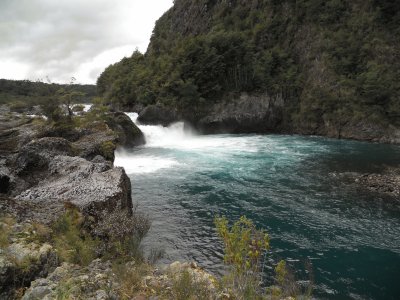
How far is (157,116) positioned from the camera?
48719 mm

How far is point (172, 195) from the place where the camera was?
64.4 feet

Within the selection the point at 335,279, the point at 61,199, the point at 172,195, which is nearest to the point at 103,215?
the point at 61,199

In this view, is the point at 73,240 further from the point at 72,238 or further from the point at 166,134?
the point at 166,134

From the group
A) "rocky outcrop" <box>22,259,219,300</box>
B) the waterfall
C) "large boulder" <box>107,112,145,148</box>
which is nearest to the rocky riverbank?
"rocky outcrop" <box>22,259,219,300</box>

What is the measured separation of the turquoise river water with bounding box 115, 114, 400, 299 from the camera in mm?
11367

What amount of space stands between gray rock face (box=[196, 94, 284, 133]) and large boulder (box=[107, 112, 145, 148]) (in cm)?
1338

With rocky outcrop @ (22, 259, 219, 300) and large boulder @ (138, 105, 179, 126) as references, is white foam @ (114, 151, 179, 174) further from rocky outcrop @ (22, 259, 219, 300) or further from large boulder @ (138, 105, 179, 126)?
rocky outcrop @ (22, 259, 219, 300)

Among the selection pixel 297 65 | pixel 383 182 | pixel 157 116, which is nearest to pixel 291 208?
pixel 383 182

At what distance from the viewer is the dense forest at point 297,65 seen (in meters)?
42.4

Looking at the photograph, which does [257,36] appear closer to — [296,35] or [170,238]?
[296,35]

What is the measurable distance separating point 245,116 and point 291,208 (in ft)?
114

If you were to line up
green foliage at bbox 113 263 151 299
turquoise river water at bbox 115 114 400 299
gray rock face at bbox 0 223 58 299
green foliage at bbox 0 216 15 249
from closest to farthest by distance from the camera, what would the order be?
gray rock face at bbox 0 223 58 299 < green foliage at bbox 113 263 151 299 < green foliage at bbox 0 216 15 249 < turquoise river water at bbox 115 114 400 299

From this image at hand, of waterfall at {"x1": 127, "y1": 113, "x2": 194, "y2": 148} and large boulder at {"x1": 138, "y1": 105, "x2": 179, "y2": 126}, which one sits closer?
waterfall at {"x1": 127, "y1": 113, "x2": 194, "y2": 148}

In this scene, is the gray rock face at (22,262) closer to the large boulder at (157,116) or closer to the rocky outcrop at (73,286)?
the rocky outcrop at (73,286)
